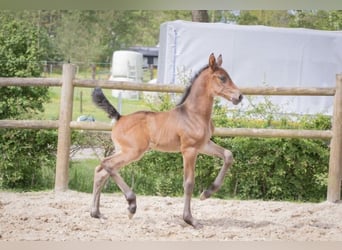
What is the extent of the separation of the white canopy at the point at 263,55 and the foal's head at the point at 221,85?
398 mm

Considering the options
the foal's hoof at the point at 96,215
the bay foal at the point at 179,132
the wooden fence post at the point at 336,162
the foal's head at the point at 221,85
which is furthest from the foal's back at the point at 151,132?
the wooden fence post at the point at 336,162

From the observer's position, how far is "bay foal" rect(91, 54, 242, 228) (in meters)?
3.90

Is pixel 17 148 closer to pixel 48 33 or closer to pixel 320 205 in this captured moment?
pixel 48 33

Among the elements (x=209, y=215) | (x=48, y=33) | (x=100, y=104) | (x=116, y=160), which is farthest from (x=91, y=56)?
(x=209, y=215)

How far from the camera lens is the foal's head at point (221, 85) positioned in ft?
12.7

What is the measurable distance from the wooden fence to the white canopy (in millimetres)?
139

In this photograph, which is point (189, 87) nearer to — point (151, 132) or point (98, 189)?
point (151, 132)

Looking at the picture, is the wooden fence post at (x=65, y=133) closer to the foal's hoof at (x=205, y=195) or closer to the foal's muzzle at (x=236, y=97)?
the foal's hoof at (x=205, y=195)

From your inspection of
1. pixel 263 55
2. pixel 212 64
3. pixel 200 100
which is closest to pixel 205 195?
pixel 200 100

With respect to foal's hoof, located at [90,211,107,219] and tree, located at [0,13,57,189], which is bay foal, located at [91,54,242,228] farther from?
tree, located at [0,13,57,189]

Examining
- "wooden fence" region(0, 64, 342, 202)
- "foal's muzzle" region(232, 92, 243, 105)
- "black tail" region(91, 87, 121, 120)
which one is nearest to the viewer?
"foal's muzzle" region(232, 92, 243, 105)

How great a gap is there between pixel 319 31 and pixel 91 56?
160cm

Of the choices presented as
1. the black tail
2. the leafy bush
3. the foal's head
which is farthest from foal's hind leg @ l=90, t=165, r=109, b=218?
the foal's head

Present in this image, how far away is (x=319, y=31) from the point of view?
4.46 meters
